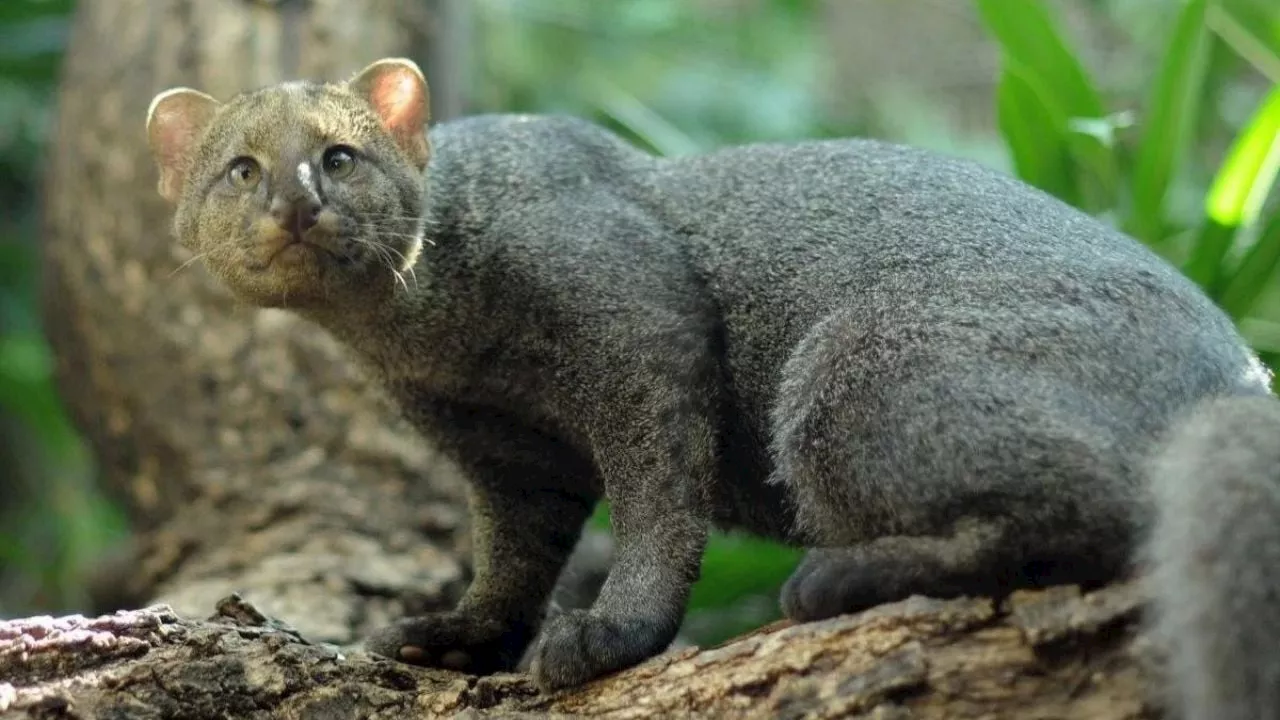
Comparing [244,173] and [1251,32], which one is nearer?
[244,173]

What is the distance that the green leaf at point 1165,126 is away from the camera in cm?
520

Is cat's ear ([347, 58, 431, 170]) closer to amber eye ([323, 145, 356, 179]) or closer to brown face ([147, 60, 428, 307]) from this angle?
brown face ([147, 60, 428, 307])

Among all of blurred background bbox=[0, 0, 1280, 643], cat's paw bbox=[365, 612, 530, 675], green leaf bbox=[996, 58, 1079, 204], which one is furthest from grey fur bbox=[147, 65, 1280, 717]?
green leaf bbox=[996, 58, 1079, 204]

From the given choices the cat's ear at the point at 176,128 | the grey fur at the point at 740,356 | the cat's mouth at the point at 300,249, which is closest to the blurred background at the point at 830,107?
the grey fur at the point at 740,356

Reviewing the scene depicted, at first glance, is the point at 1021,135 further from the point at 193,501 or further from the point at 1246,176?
the point at 193,501

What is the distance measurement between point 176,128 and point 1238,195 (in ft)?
12.6

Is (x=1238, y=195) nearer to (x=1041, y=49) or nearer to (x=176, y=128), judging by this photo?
(x=1041, y=49)

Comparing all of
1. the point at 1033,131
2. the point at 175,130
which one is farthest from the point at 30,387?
the point at 1033,131

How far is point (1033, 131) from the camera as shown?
5363 millimetres

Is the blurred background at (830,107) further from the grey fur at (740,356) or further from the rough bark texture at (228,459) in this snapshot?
the grey fur at (740,356)

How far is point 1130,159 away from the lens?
5.92 meters

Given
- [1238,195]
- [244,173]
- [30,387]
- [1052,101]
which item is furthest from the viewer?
[30,387]

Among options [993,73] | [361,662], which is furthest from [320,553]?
[993,73]

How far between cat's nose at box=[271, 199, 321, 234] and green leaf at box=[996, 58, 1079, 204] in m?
2.84
